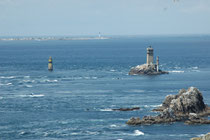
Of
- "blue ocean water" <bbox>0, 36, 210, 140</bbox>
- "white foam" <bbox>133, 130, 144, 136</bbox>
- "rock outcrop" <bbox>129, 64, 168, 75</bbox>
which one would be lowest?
"white foam" <bbox>133, 130, 144, 136</bbox>

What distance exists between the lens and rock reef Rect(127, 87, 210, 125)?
333 ft

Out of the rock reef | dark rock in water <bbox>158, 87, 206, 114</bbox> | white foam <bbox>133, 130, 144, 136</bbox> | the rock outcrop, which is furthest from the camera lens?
the rock outcrop

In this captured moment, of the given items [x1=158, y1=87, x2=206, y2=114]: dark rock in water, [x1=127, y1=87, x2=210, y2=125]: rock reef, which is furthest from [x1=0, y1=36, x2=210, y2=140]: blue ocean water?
[x1=158, y1=87, x2=206, y2=114]: dark rock in water

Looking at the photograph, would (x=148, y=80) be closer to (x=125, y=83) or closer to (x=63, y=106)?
(x=125, y=83)

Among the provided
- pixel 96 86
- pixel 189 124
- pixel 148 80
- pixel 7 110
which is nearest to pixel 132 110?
pixel 189 124

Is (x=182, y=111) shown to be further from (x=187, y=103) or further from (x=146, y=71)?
(x=146, y=71)

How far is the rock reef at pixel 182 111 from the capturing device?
101625 mm

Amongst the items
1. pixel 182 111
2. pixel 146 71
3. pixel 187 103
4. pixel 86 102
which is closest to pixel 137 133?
pixel 182 111

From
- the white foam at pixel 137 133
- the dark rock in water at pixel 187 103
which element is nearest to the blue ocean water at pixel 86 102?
the white foam at pixel 137 133

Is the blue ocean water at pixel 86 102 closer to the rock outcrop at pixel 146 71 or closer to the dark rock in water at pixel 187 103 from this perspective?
the rock outcrop at pixel 146 71

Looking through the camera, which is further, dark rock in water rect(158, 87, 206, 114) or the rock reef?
dark rock in water rect(158, 87, 206, 114)

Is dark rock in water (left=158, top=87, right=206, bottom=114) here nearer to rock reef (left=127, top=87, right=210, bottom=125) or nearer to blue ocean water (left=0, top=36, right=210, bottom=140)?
rock reef (left=127, top=87, right=210, bottom=125)

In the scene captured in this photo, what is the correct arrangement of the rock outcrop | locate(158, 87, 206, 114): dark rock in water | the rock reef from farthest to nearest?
the rock outcrop
locate(158, 87, 206, 114): dark rock in water
the rock reef

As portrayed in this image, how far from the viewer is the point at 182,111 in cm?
10669
